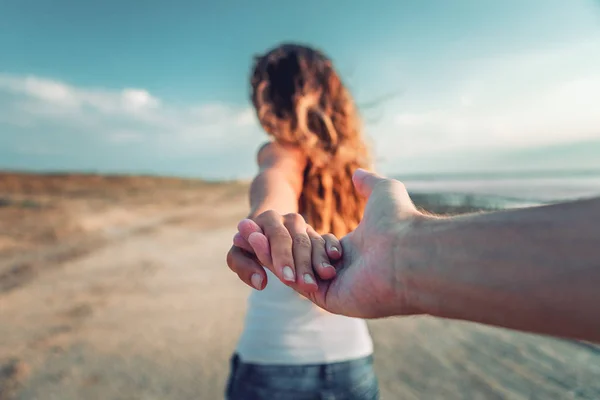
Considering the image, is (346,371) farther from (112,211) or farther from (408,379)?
(112,211)

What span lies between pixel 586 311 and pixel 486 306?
0.59 ft

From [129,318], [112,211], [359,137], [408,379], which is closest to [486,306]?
[359,137]

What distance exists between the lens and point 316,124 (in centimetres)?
234

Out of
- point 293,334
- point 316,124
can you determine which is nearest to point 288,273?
point 293,334

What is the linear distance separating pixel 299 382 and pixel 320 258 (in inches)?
24.5

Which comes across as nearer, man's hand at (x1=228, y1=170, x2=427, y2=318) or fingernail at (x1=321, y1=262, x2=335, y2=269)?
man's hand at (x1=228, y1=170, x2=427, y2=318)

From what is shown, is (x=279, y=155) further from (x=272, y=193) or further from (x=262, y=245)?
(x=262, y=245)

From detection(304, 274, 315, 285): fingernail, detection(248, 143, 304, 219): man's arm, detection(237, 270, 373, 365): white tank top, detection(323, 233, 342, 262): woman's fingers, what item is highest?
detection(248, 143, 304, 219): man's arm

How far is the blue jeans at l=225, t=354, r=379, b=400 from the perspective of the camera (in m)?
1.60

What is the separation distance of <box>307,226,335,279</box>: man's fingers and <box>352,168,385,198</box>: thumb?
0.26 m

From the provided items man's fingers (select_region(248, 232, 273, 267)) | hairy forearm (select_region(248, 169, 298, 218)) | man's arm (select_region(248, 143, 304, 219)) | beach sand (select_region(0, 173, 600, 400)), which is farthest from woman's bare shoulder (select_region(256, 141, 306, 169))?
beach sand (select_region(0, 173, 600, 400))

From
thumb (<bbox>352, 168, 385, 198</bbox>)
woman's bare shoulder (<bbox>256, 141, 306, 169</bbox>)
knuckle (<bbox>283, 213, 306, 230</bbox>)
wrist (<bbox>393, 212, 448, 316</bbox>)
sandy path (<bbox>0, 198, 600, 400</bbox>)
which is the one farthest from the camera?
sandy path (<bbox>0, 198, 600, 400</bbox>)

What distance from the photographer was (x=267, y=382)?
5.30 feet

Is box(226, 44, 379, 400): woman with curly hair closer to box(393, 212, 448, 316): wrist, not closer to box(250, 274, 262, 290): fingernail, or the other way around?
box(250, 274, 262, 290): fingernail
